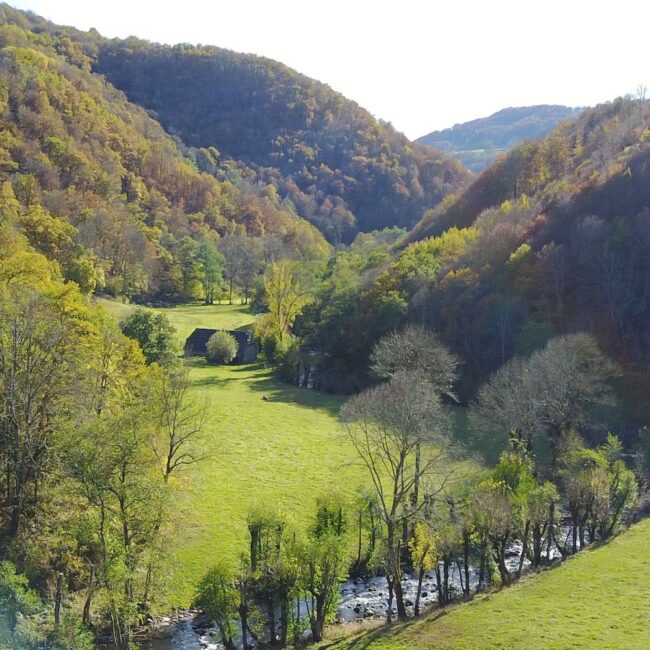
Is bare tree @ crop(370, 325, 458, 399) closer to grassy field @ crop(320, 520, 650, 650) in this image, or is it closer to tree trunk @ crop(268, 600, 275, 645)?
grassy field @ crop(320, 520, 650, 650)

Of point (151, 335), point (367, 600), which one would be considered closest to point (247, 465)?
point (367, 600)

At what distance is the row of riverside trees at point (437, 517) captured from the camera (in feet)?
79.0

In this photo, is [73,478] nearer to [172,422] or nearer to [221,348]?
[172,422]

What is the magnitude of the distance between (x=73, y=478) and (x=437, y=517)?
15354 millimetres

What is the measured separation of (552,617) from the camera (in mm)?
22266

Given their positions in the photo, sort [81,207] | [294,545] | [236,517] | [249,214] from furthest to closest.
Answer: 1. [249,214]
2. [81,207]
3. [236,517]
4. [294,545]

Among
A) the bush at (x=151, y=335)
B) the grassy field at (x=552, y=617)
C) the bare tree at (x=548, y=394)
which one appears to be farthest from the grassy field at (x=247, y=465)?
the bare tree at (x=548, y=394)

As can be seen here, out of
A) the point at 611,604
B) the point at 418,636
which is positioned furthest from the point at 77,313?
the point at 611,604

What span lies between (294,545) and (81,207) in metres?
94.1

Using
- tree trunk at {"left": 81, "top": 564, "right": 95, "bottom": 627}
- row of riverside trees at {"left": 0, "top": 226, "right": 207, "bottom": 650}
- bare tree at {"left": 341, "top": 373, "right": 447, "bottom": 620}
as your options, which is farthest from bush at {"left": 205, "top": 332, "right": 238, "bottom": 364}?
tree trunk at {"left": 81, "top": 564, "right": 95, "bottom": 627}

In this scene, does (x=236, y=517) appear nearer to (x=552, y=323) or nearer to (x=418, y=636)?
(x=418, y=636)

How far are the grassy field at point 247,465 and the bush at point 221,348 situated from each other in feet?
12.4

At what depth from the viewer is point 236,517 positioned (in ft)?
110

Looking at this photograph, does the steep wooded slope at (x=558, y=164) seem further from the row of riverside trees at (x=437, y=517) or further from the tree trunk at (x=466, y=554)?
the tree trunk at (x=466, y=554)
